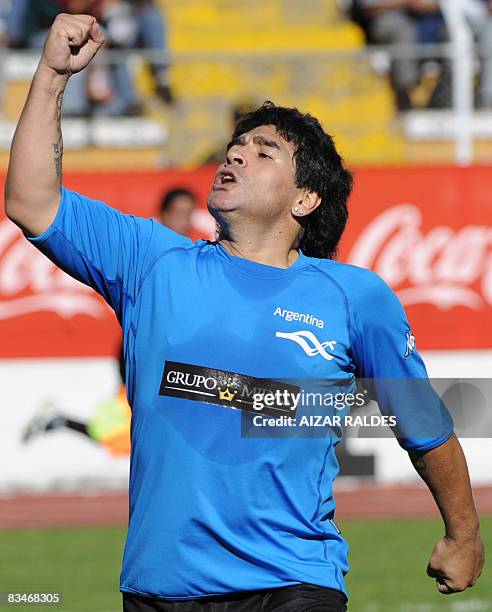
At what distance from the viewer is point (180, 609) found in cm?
343

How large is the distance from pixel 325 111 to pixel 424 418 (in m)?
8.14

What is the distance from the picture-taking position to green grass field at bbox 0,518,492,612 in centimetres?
717

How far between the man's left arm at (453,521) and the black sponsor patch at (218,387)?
0.50 metres

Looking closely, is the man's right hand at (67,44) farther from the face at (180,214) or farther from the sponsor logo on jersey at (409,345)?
the face at (180,214)

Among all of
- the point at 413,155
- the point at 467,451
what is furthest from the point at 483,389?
the point at 413,155

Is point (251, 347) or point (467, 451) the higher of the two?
point (467, 451)

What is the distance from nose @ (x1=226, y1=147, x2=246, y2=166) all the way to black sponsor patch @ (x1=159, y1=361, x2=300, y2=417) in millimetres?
688

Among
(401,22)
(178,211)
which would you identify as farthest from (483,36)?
(178,211)

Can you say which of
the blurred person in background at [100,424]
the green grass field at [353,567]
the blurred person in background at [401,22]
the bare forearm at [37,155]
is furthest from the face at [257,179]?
the blurred person in background at [401,22]

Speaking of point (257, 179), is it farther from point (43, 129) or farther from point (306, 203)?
point (43, 129)

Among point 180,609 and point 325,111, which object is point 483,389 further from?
point 180,609

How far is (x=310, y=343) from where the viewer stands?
141 inches

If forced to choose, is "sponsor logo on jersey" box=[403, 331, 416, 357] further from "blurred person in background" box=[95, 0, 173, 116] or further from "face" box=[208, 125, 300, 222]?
"blurred person in background" box=[95, 0, 173, 116]

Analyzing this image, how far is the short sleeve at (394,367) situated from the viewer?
3.66 m
